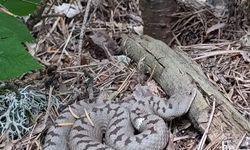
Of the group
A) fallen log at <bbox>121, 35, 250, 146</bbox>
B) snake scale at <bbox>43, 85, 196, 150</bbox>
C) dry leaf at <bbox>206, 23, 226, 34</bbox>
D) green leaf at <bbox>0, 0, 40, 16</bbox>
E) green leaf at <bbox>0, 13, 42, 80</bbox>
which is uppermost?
green leaf at <bbox>0, 0, 40, 16</bbox>

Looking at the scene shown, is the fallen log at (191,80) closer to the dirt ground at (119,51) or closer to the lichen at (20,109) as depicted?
the dirt ground at (119,51)

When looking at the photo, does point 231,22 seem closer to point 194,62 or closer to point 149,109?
point 194,62

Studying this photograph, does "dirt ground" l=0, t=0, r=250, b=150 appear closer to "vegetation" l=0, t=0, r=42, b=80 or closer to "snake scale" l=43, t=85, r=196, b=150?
"snake scale" l=43, t=85, r=196, b=150

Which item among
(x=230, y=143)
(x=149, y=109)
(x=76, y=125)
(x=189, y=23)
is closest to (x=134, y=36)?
(x=189, y=23)

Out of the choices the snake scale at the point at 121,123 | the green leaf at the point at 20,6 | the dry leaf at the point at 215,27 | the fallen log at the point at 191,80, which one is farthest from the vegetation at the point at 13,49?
the dry leaf at the point at 215,27

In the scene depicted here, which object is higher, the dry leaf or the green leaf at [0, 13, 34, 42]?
the green leaf at [0, 13, 34, 42]

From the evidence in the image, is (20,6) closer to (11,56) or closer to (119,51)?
(11,56)

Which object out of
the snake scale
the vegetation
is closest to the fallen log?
the snake scale
